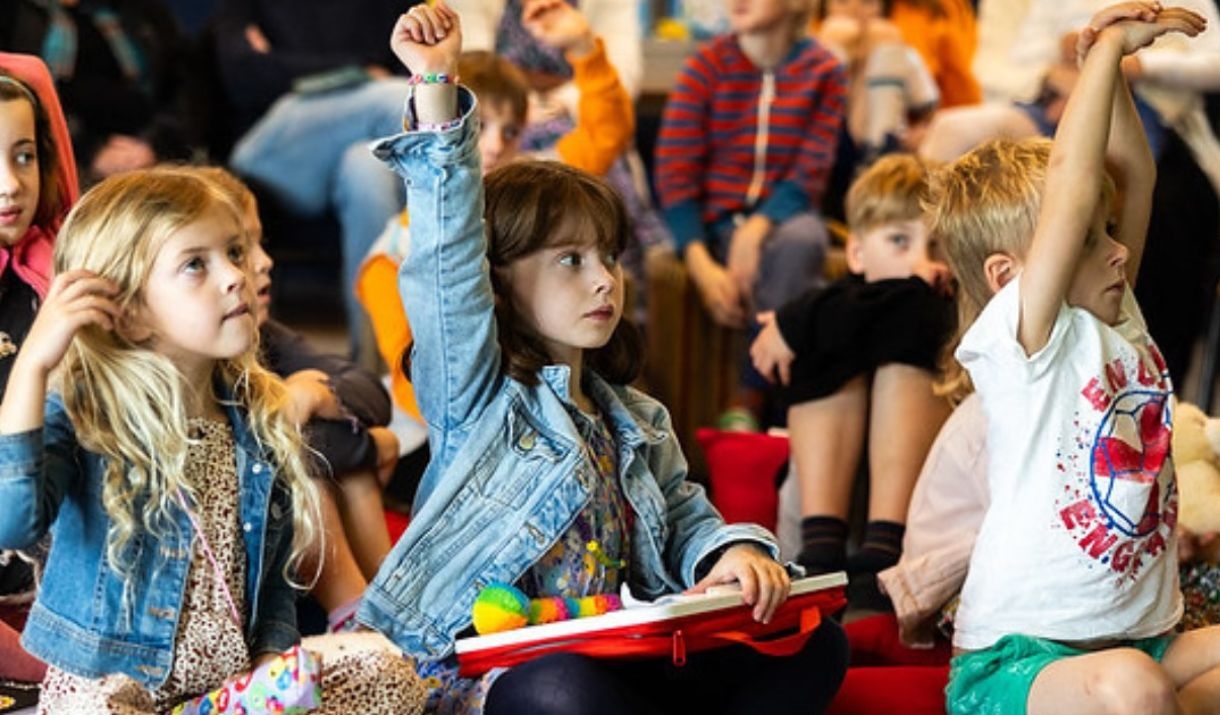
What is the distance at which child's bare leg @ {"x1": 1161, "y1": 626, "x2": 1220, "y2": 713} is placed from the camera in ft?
Result: 6.23

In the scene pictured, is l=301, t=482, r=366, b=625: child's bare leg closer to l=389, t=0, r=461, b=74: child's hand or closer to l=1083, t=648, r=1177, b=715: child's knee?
l=389, t=0, r=461, b=74: child's hand

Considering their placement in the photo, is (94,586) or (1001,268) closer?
(94,586)

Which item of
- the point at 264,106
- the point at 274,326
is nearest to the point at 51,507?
the point at 274,326

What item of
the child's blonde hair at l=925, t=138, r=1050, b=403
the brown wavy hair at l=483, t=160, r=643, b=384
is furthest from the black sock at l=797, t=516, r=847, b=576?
the brown wavy hair at l=483, t=160, r=643, b=384

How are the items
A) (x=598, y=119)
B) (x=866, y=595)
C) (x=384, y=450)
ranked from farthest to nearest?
1. (x=598, y=119)
2. (x=866, y=595)
3. (x=384, y=450)

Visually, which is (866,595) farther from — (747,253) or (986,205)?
(747,253)

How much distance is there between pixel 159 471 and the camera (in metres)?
1.70

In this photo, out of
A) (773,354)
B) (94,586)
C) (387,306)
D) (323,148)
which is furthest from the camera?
(323,148)

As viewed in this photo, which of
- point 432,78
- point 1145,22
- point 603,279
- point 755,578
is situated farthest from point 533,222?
point 1145,22

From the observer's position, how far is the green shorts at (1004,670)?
185 cm

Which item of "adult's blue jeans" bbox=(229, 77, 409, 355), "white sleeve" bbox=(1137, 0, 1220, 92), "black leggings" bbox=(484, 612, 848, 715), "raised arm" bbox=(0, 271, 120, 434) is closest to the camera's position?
"raised arm" bbox=(0, 271, 120, 434)

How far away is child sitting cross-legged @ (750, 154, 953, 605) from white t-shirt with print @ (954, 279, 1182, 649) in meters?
0.56

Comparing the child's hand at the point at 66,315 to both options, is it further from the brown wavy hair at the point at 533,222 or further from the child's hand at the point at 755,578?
the child's hand at the point at 755,578

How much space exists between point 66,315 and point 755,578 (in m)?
0.69
